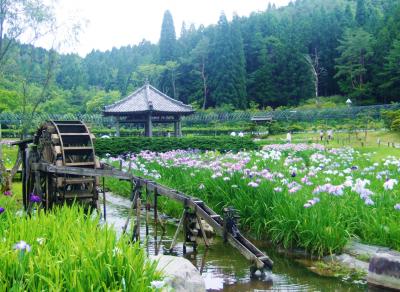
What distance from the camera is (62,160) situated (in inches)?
387

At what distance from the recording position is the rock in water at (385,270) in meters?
5.36

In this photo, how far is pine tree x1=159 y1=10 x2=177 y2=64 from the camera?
6950 centimetres

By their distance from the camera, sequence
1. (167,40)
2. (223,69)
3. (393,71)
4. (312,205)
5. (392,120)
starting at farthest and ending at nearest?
(167,40), (223,69), (393,71), (392,120), (312,205)

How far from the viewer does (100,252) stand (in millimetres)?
3295

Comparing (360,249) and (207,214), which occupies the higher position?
(207,214)

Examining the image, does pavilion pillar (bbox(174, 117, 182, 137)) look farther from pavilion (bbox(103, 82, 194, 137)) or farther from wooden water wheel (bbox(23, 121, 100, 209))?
wooden water wheel (bbox(23, 121, 100, 209))

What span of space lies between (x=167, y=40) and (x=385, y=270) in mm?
68345

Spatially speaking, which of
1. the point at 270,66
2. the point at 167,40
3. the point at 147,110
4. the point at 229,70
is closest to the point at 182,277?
the point at 147,110

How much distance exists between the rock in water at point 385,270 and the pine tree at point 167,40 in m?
65.3

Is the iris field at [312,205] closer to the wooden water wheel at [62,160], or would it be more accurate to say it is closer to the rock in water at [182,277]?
the wooden water wheel at [62,160]

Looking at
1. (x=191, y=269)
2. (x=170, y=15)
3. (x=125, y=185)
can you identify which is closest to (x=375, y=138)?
(x=125, y=185)

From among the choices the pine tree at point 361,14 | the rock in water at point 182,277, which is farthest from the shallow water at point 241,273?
the pine tree at point 361,14

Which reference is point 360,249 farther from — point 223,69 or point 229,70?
point 223,69

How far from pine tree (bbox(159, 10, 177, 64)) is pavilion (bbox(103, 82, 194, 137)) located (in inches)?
1564
